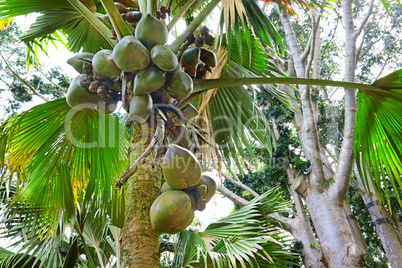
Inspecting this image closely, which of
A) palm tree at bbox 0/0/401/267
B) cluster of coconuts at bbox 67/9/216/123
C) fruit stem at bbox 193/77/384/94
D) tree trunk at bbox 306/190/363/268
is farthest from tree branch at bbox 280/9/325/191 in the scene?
cluster of coconuts at bbox 67/9/216/123

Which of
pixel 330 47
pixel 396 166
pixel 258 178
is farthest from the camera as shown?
pixel 330 47

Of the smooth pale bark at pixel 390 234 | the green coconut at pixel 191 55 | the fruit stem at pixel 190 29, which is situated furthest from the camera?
the smooth pale bark at pixel 390 234

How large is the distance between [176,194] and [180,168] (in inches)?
4.1

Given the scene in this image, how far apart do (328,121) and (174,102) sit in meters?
7.99

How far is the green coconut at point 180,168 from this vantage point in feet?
4.32

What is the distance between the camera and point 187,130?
1579 mm

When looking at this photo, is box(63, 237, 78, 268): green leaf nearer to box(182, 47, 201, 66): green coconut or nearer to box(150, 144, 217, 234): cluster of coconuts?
box(150, 144, 217, 234): cluster of coconuts

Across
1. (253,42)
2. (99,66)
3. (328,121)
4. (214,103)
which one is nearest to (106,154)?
(214,103)

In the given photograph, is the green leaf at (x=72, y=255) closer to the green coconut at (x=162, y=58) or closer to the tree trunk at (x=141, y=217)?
the tree trunk at (x=141, y=217)

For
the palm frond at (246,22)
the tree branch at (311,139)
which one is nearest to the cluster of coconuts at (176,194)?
the palm frond at (246,22)

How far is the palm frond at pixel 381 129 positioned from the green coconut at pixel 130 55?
4.43 feet

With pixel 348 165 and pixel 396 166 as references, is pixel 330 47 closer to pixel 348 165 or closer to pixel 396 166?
pixel 348 165

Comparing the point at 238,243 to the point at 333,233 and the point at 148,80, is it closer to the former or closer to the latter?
the point at 148,80

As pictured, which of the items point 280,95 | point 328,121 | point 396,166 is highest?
point 328,121
